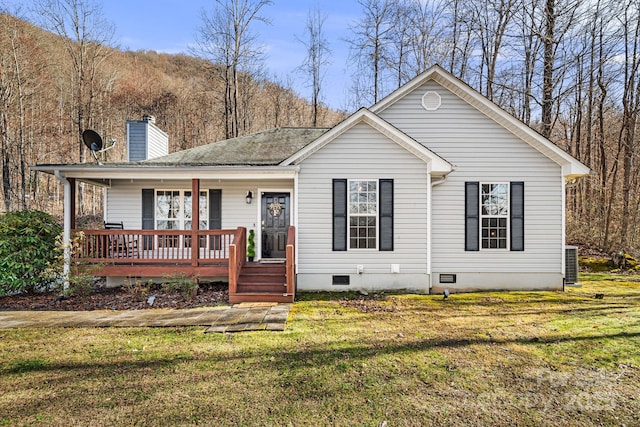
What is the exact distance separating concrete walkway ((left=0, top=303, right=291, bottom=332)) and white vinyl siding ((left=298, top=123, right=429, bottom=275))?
1.98m

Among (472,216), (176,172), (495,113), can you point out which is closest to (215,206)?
(176,172)

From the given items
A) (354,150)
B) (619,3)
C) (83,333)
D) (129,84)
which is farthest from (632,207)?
(129,84)

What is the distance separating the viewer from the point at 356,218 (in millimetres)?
8500

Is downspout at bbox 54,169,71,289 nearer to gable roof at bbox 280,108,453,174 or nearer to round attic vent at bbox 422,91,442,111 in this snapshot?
gable roof at bbox 280,108,453,174

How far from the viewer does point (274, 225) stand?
32.0 feet

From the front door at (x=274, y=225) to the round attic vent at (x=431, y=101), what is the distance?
472 centimetres

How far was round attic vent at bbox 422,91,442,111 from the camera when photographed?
916 centimetres

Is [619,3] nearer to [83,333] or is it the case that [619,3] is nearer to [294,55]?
[294,55]

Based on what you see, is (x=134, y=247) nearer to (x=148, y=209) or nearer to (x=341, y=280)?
(x=148, y=209)

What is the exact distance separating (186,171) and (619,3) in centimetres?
1842

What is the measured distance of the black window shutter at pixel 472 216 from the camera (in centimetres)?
889

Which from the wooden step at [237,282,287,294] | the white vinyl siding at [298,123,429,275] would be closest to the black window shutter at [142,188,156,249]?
the wooden step at [237,282,287,294]

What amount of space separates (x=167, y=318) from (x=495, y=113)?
30.4 feet

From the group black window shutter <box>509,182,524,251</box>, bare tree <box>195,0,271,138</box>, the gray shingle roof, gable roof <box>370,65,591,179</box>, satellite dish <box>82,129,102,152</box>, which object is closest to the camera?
gable roof <box>370,65,591,179</box>
